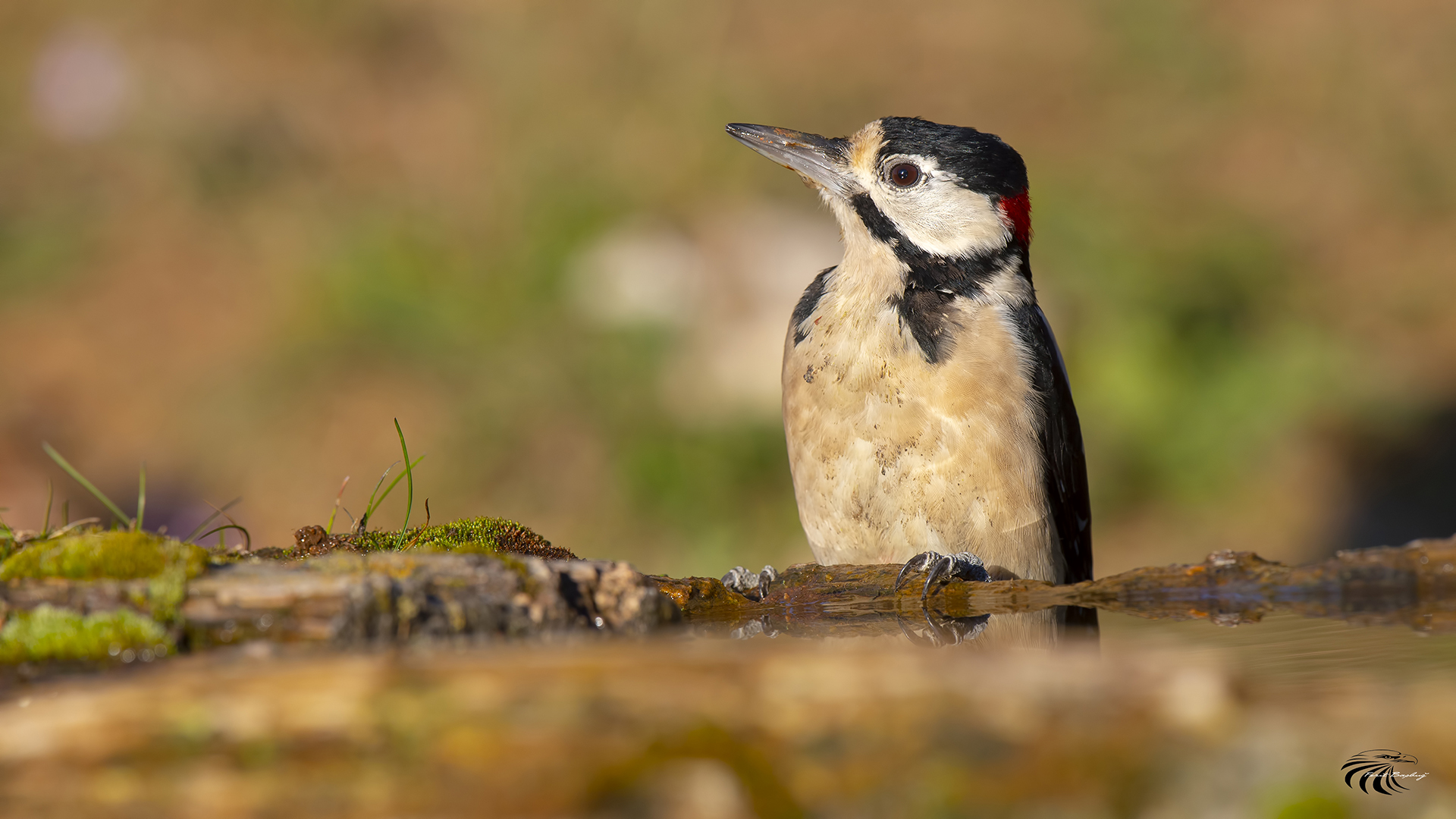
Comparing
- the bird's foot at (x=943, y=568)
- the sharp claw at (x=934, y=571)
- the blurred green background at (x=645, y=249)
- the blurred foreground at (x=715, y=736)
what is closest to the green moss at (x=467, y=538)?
the bird's foot at (x=943, y=568)

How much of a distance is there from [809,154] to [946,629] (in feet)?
6.76

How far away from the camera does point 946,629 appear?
3.21 meters

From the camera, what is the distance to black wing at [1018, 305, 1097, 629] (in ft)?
15.0

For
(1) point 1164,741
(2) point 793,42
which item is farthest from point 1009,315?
(2) point 793,42

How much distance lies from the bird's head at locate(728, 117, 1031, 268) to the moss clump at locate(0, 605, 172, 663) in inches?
111

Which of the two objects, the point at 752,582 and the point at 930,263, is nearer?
the point at 752,582

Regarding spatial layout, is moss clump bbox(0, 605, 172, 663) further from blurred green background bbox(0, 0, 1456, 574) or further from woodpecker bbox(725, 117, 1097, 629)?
blurred green background bbox(0, 0, 1456, 574)

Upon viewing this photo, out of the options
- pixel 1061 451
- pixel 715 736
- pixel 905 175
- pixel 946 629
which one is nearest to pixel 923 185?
pixel 905 175

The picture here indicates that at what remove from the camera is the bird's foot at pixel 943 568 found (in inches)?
142

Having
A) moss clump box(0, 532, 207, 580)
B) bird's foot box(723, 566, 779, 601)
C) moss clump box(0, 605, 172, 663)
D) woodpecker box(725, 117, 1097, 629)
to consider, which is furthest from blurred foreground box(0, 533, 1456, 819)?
woodpecker box(725, 117, 1097, 629)

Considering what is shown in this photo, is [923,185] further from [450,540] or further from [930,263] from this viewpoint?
[450,540]

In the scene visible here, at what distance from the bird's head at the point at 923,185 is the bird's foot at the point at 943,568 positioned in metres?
1.16

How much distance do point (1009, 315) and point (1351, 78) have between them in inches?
347

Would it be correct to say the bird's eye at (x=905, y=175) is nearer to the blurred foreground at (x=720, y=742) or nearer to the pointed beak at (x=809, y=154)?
the pointed beak at (x=809, y=154)
